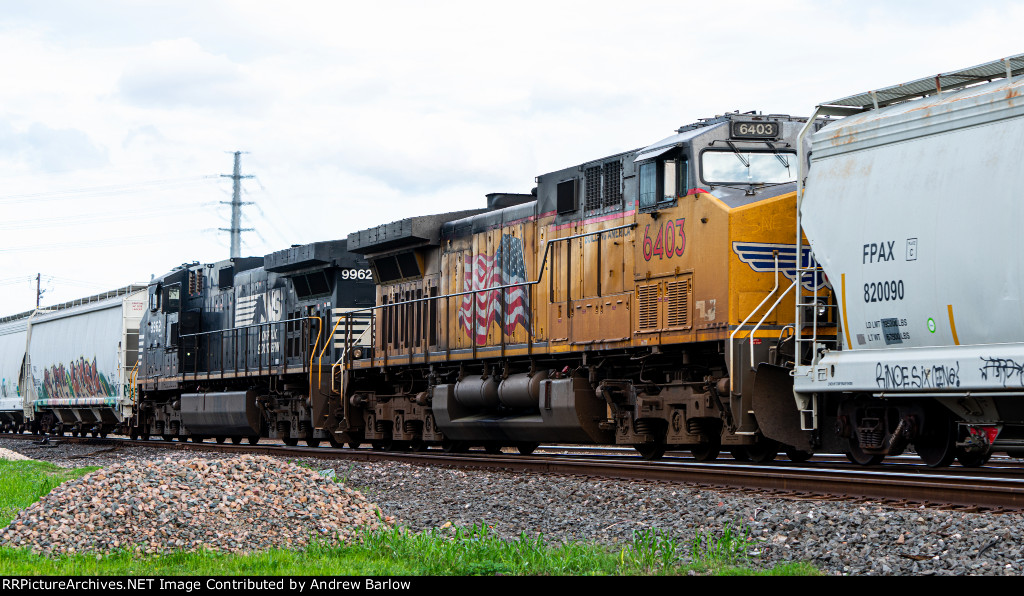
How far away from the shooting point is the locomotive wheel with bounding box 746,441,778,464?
1328cm

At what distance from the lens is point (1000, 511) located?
8.15m

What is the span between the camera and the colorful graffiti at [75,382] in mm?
31547

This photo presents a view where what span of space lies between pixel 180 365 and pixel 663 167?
660 inches

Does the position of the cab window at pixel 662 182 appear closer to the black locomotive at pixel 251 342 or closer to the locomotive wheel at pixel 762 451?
the locomotive wheel at pixel 762 451

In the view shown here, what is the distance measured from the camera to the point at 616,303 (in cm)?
1403

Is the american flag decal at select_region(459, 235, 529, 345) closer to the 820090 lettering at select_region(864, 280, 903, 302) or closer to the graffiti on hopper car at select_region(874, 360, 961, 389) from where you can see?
the 820090 lettering at select_region(864, 280, 903, 302)

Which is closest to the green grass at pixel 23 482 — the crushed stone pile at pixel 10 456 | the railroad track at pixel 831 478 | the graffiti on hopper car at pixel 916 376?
the crushed stone pile at pixel 10 456

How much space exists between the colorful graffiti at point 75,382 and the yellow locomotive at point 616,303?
15032 mm

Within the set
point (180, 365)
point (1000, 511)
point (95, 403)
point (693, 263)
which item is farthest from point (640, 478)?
point (95, 403)

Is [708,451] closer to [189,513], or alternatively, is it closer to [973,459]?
[973,459]

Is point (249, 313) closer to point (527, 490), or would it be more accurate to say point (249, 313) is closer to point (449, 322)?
point (449, 322)

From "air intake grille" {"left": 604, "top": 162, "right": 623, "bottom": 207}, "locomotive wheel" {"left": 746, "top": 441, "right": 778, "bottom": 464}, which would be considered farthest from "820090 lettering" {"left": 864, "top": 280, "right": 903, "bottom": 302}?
"air intake grille" {"left": 604, "top": 162, "right": 623, "bottom": 207}

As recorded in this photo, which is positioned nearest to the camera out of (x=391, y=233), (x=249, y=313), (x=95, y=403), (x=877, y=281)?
(x=877, y=281)

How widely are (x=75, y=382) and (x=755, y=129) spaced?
2620 cm
